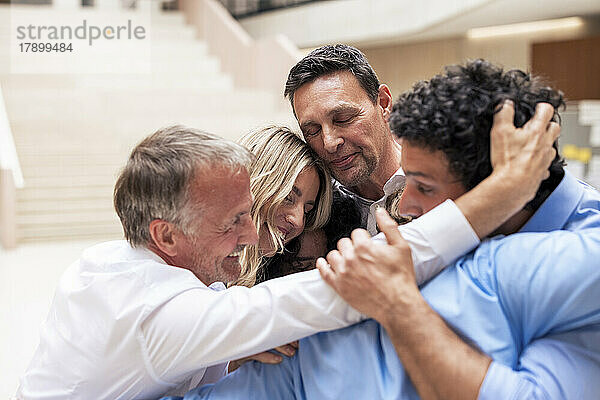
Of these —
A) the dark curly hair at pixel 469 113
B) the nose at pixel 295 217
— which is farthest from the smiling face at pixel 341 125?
the dark curly hair at pixel 469 113

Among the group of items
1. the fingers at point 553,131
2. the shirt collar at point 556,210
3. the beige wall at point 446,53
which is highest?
the beige wall at point 446,53

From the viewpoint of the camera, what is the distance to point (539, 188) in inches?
61.9

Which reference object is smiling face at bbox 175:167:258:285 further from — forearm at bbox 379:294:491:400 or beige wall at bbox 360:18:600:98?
beige wall at bbox 360:18:600:98

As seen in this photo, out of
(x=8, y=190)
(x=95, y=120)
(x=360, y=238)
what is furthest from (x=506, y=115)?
(x=95, y=120)

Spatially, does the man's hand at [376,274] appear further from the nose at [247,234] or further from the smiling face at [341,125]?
the smiling face at [341,125]

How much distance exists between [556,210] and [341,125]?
1176 millimetres

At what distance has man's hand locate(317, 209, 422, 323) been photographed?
1396 mm

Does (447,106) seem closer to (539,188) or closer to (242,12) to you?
(539,188)

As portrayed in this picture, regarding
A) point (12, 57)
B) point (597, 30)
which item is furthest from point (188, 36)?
point (597, 30)

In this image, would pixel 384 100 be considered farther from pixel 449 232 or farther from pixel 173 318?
pixel 173 318

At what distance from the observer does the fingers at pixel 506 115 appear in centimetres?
146

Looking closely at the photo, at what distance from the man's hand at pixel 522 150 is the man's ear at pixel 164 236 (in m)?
0.72

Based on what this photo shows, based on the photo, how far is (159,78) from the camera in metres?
11.4

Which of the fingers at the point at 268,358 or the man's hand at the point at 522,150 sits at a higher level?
the man's hand at the point at 522,150
